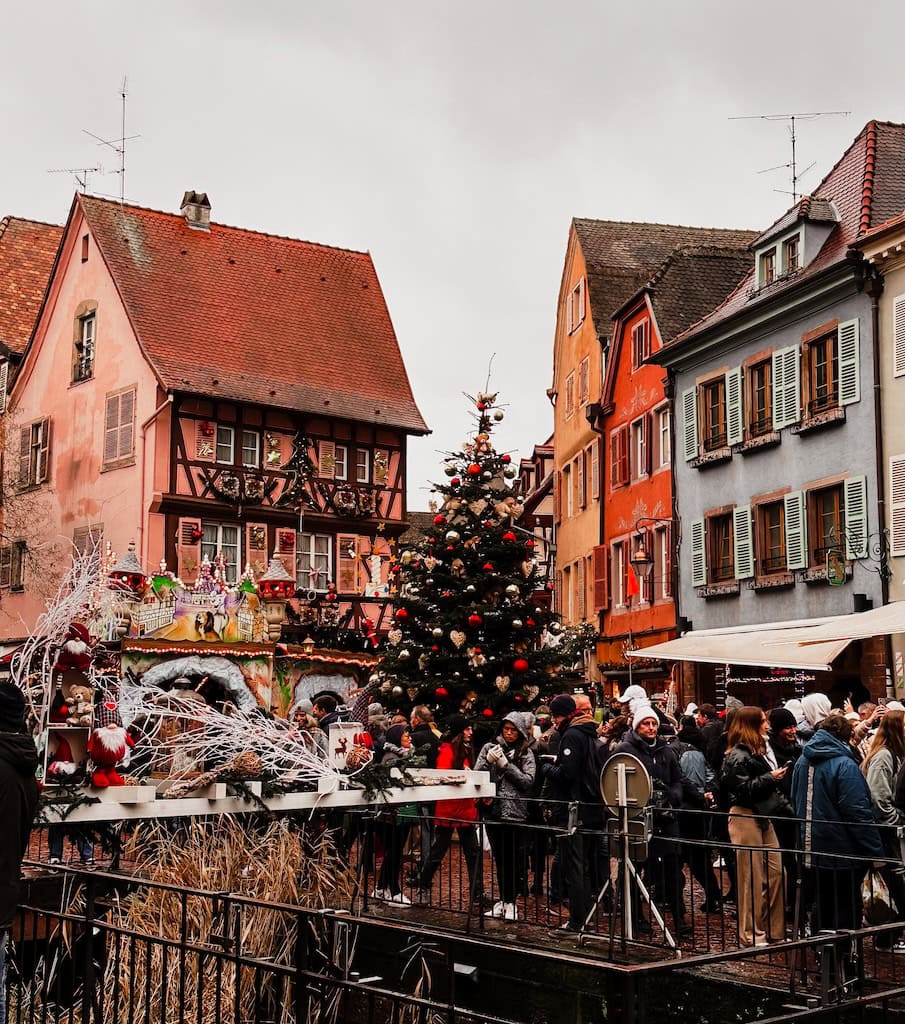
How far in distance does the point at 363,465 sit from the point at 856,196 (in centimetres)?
1654

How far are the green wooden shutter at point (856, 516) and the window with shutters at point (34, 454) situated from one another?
23.6 meters

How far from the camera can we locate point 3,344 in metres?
43.3

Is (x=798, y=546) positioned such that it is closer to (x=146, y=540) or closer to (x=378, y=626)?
(x=378, y=626)

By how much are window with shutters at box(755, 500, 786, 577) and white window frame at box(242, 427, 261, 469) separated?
46.3 ft

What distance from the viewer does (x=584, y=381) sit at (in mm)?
37906

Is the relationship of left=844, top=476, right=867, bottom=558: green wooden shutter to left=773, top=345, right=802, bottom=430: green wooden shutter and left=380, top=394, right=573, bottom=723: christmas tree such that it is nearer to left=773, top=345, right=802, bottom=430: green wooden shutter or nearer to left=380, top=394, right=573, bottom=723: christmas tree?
left=773, top=345, right=802, bottom=430: green wooden shutter

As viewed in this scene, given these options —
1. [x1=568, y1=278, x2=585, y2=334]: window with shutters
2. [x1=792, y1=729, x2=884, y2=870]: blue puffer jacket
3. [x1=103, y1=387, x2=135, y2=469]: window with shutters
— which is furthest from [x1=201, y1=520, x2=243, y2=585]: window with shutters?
[x1=792, y1=729, x2=884, y2=870]: blue puffer jacket

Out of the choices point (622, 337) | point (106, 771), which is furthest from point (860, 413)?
point (106, 771)

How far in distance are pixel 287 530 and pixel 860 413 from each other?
55.4 ft

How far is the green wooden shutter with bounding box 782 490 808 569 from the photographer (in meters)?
25.4

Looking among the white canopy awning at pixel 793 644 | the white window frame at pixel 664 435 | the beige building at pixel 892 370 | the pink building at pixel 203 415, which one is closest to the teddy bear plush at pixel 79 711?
the white canopy awning at pixel 793 644

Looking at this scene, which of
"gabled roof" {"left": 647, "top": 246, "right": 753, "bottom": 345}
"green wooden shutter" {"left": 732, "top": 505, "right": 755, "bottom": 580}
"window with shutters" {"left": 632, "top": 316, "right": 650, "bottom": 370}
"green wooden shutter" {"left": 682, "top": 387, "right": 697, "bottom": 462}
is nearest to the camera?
"green wooden shutter" {"left": 732, "top": 505, "right": 755, "bottom": 580}

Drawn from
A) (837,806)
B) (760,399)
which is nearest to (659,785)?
(837,806)

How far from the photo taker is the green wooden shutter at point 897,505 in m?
22.9
